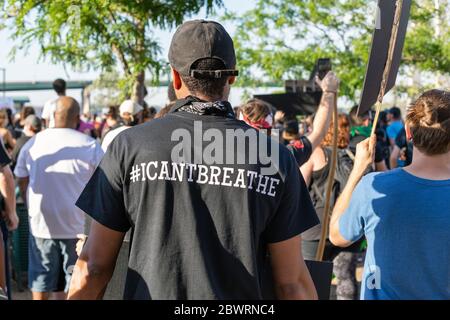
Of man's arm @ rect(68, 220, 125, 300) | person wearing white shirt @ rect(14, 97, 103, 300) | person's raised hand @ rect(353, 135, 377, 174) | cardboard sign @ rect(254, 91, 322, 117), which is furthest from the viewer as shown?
cardboard sign @ rect(254, 91, 322, 117)

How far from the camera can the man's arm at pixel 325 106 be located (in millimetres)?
4266

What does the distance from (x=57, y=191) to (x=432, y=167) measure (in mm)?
3839

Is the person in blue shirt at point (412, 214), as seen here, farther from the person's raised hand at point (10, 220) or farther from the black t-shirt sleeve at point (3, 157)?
the person's raised hand at point (10, 220)

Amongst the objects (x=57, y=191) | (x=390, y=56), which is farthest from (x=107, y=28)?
(x=390, y=56)

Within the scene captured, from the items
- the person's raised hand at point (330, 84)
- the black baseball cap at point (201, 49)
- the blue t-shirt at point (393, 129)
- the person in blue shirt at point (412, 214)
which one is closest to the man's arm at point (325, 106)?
the person's raised hand at point (330, 84)

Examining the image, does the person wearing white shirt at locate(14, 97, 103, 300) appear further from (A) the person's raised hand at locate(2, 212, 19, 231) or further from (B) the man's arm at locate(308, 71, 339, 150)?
(B) the man's arm at locate(308, 71, 339, 150)

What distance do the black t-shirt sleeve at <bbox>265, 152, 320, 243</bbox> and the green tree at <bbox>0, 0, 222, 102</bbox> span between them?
4.62 metres

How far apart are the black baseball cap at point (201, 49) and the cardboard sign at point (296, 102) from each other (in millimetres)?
6724

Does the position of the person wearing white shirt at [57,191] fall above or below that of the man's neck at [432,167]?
below

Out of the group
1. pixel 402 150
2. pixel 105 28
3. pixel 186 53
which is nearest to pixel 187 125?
pixel 186 53

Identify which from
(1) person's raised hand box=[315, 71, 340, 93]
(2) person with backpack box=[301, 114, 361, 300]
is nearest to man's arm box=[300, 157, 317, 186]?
(2) person with backpack box=[301, 114, 361, 300]

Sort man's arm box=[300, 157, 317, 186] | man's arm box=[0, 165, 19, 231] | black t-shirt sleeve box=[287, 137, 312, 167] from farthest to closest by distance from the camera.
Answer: man's arm box=[300, 157, 317, 186] → man's arm box=[0, 165, 19, 231] → black t-shirt sleeve box=[287, 137, 312, 167]

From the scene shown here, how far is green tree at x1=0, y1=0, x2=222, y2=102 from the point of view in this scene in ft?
24.1
